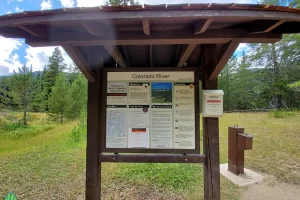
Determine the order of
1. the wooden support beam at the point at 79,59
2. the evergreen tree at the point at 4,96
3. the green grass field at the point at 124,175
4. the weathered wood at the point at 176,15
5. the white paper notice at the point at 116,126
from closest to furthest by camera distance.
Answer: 1. the weathered wood at the point at 176,15
2. the wooden support beam at the point at 79,59
3. the white paper notice at the point at 116,126
4. the green grass field at the point at 124,175
5. the evergreen tree at the point at 4,96

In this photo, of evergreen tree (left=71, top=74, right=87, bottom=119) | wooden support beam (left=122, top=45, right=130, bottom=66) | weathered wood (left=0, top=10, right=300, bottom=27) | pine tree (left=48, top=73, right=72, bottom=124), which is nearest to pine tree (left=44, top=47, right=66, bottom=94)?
evergreen tree (left=71, top=74, right=87, bottom=119)

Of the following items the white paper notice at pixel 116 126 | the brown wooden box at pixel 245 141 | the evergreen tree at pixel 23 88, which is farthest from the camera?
the evergreen tree at pixel 23 88

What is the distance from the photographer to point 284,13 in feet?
4.26

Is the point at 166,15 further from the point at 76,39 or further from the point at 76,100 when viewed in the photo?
the point at 76,100

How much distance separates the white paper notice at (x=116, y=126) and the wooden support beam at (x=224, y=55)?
1.08 m

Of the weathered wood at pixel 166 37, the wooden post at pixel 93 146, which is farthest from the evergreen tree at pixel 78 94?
the weathered wood at pixel 166 37

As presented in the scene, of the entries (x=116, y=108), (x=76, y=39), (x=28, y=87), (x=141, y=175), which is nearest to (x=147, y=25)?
(x=76, y=39)

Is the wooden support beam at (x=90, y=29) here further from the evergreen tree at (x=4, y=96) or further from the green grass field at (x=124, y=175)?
the evergreen tree at (x=4, y=96)

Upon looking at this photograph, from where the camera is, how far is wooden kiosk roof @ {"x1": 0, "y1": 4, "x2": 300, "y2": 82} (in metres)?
1.26

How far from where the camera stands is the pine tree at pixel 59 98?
1527cm

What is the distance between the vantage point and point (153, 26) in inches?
60.4

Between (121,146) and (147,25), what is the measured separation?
1390 millimetres

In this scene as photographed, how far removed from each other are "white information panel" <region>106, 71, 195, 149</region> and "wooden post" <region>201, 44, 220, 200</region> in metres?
0.16

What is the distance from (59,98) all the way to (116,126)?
1504 cm
